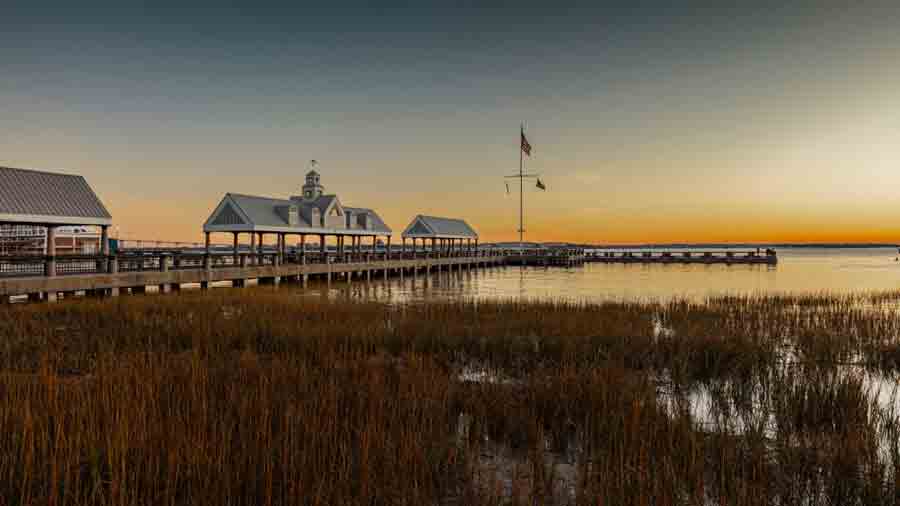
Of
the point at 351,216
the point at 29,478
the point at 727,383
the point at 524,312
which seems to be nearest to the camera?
the point at 29,478

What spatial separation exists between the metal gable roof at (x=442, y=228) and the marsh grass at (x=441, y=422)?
165 ft

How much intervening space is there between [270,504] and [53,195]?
2403 centimetres

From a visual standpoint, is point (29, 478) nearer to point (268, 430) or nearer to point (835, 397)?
point (268, 430)

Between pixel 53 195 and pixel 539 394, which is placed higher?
pixel 53 195

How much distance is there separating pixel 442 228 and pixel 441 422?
196ft

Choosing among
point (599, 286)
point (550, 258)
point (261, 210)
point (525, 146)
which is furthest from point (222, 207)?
point (550, 258)

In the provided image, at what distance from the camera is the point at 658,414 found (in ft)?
17.6

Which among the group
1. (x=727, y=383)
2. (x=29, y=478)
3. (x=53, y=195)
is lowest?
(x=727, y=383)

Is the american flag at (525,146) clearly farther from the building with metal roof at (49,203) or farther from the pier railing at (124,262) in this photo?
the building with metal roof at (49,203)

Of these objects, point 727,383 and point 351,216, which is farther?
point 351,216

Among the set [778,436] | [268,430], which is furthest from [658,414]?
[268,430]

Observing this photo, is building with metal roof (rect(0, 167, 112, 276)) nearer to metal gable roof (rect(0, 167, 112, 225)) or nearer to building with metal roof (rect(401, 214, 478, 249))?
metal gable roof (rect(0, 167, 112, 225))

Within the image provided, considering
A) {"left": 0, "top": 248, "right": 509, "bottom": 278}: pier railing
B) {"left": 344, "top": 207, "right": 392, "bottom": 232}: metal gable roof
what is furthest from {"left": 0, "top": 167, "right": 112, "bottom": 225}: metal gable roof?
{"left": 344, "top": 207, "right": 392, "bottom": 232}: metal gable roof

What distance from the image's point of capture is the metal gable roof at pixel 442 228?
60.7m
